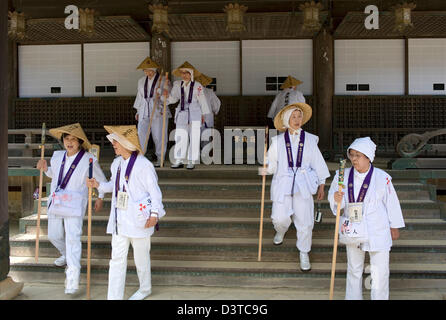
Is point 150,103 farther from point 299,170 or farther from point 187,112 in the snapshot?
point 299,170

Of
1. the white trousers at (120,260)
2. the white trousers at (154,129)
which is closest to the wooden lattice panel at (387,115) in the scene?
the white trousers at (154,129)

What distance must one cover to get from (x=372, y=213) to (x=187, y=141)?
4.29 meters

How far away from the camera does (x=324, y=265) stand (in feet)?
16.8

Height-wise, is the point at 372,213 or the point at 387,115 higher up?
the point at 387,115

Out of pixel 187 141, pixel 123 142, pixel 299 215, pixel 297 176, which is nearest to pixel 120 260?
pixel 123 142

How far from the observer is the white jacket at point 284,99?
8805 mm

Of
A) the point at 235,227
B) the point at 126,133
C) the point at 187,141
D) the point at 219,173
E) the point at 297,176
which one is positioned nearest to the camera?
the point at 126,133

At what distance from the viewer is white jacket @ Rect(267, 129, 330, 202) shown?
4.92 metres

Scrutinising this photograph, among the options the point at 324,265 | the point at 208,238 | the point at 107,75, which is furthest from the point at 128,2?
the point at 324,265

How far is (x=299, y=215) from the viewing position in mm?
4938

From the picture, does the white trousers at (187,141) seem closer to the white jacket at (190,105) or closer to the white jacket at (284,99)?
the white jacket at (190,105)

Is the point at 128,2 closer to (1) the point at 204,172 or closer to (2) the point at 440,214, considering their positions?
(1) the point at 204,172

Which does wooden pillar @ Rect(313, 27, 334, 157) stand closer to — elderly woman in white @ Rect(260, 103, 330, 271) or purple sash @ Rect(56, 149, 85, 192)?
elderly woman in white @ Rect(260, 103, 330, 271)

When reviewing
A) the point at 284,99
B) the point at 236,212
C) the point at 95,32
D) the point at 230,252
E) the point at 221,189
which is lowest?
the point at 230,252
